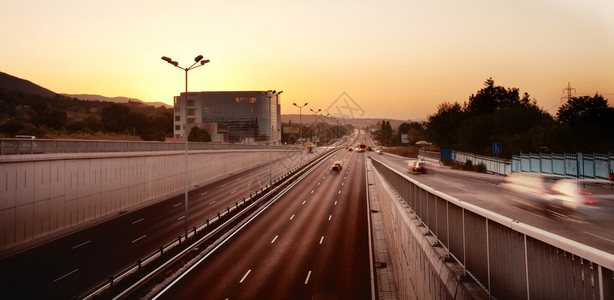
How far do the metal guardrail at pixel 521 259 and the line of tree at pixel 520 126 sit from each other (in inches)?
1844

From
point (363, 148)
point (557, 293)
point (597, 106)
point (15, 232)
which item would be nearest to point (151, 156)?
point (15, 232)

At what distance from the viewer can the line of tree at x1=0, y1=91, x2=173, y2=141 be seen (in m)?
89.3

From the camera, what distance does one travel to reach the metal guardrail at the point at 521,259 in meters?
3.19

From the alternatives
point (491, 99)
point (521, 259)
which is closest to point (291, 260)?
point (521, 259)

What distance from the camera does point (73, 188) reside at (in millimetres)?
31312

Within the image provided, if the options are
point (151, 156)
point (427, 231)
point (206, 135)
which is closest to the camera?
point (427, 231)

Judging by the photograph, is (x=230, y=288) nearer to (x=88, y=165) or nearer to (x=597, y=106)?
(x=88, y=165)

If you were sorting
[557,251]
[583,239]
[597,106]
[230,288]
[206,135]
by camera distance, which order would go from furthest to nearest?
[206,135] < [597,106] < [230,288] < [583,239] < [557,251]

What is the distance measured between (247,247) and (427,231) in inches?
722

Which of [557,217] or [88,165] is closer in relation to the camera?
[557,217]

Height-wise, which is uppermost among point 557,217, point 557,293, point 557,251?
point 557,251

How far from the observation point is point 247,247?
26047 mm

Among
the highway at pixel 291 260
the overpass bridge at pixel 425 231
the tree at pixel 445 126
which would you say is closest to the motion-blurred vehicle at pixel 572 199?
the overpass bridge at pixel 425 231

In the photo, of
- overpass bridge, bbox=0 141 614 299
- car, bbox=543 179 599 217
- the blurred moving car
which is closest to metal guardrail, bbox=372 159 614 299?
overpass bridge, bbox=0 141 614 299
